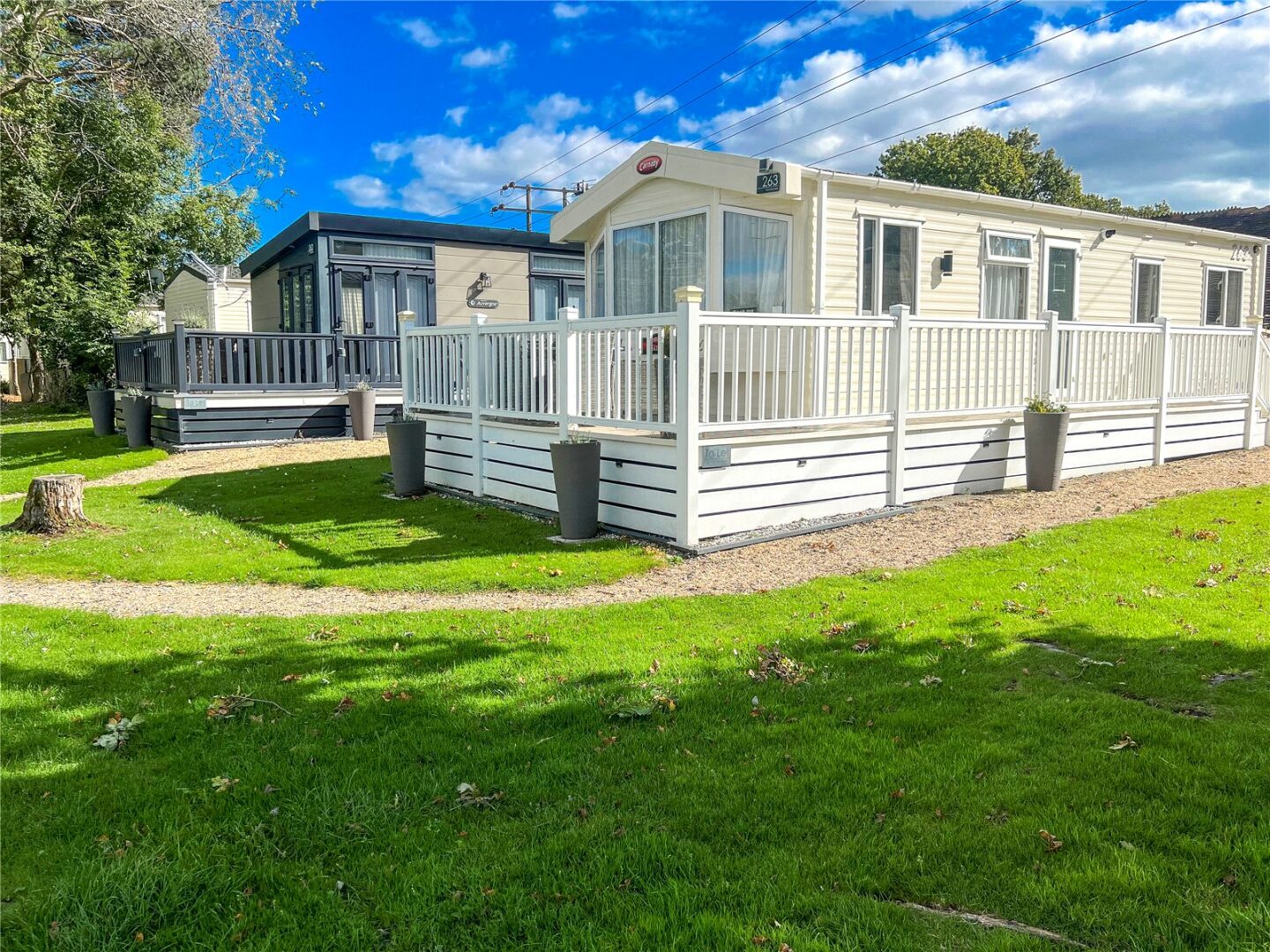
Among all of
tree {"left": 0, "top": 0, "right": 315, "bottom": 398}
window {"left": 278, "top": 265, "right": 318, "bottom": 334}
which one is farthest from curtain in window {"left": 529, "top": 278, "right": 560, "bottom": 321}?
tree {"left": 0, "top": 0, "right": 315, "bottom": 398}

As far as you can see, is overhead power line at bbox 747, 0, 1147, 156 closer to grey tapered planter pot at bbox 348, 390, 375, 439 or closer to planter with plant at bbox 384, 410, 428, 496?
planter with plant at bbox 384, 410, 428, 496

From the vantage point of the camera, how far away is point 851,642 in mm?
4410

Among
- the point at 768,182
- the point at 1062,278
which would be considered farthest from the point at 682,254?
the point at 1062,278

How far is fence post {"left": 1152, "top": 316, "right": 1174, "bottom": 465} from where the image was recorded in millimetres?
10023

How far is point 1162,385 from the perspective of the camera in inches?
397

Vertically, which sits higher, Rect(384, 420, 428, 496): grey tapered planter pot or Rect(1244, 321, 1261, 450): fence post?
Rect(1244, 321, 1261, 450): fence post

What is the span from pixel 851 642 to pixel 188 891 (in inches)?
118

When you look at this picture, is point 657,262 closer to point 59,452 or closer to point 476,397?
point 476,397

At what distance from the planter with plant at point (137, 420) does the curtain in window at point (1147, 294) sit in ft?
48.6

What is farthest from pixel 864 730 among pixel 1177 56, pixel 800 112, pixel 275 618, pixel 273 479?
pixel 800 112

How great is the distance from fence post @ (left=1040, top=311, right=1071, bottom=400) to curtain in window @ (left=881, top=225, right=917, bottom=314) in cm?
159

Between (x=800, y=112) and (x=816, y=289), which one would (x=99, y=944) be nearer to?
(x=816, y=289)

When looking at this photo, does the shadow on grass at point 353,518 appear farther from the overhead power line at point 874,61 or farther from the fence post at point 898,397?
the overhead power line at point 874,61

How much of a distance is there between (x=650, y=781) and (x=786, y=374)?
5.06 meters
